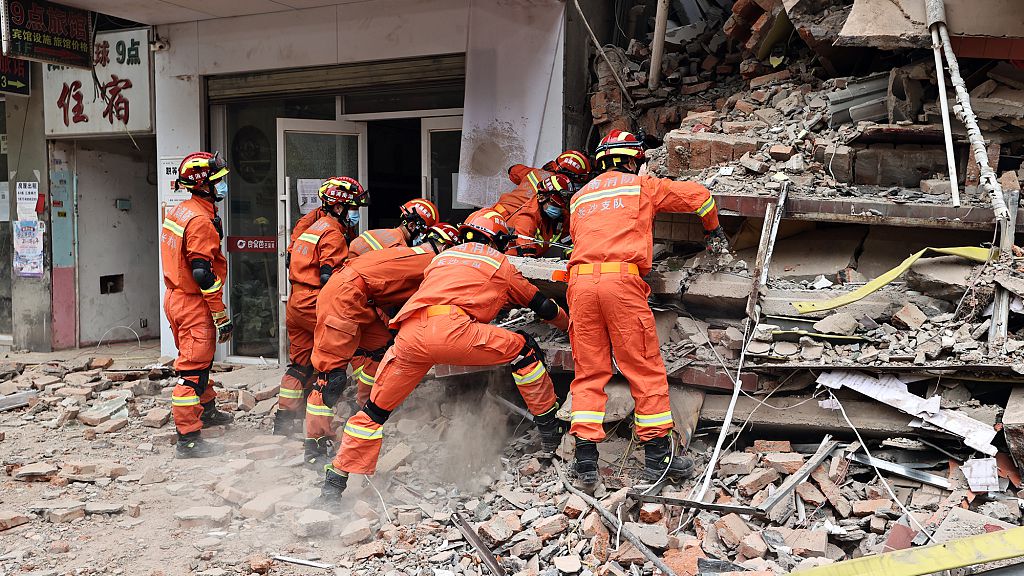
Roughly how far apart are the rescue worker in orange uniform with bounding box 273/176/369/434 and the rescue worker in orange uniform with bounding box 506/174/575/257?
126 cm

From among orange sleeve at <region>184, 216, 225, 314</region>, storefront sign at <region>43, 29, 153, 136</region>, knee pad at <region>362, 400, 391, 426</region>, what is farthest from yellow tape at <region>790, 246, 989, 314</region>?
storefront sign at <region>43, 29, 153, 136</region>

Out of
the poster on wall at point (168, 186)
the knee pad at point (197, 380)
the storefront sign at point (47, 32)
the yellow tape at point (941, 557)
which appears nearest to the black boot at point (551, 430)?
the yellow tape at point (941, 557)

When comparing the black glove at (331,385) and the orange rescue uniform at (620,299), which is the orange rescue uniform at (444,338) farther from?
Answer: the black glove at (331,385)

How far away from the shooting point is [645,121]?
7.47 m

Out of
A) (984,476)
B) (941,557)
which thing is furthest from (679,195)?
(941,557)

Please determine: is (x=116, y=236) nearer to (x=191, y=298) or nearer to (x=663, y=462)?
(x=191, y=298)

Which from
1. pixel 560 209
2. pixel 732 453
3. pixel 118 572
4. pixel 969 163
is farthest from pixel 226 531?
pixel 969 163

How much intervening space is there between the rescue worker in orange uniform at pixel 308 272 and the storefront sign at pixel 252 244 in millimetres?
2453

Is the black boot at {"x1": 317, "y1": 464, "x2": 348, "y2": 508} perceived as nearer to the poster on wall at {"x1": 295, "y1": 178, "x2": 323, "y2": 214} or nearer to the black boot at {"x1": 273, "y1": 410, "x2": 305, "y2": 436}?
the black boot at {"x1": 273, "y1": 410, "x2": 305, "y2": 436}

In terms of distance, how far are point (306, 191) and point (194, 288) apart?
2.54 m

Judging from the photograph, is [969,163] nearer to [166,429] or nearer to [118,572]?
[118,572]

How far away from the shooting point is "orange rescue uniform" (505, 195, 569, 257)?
6.18 m

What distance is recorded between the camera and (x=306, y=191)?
8516mm

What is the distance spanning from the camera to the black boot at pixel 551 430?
5.13 meters
